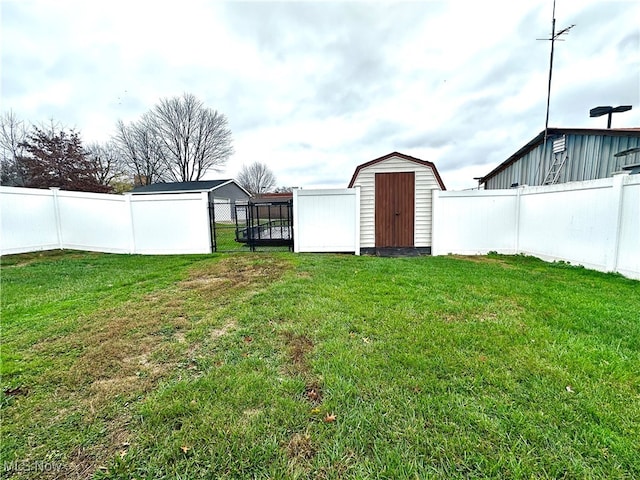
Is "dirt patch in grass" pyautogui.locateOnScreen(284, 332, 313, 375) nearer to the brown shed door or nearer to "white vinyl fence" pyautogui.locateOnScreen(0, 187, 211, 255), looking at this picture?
the brown shed door

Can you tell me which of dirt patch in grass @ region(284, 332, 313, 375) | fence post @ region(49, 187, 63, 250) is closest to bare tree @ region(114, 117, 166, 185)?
fence post @ region(49, 187, 63, 250)

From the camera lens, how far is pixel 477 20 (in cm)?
696

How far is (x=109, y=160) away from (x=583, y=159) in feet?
104

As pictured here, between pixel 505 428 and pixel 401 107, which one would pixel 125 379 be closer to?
pixel 505 428

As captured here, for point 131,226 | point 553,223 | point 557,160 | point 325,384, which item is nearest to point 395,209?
point 553,223

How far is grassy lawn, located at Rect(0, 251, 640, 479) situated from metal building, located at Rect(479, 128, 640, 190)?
21.0 ft

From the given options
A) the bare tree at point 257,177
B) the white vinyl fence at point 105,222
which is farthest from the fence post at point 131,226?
the bare tree at point 257,177

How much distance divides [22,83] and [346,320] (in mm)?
15473

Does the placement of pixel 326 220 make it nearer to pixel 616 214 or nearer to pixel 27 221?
pixel 616 214

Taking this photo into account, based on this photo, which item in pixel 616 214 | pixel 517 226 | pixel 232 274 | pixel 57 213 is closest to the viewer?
pixel 616 214

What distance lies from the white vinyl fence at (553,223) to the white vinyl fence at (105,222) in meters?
6.79

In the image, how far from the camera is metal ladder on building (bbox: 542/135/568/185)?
9.51 meters

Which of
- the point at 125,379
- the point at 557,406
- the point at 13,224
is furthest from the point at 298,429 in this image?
the point at 13,224

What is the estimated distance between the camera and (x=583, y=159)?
28.8ft
